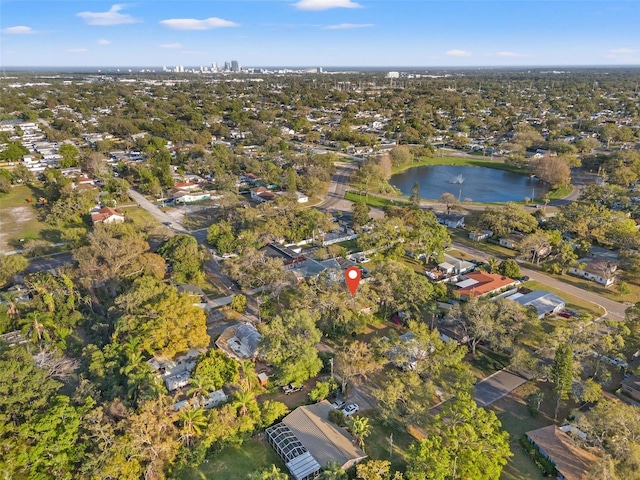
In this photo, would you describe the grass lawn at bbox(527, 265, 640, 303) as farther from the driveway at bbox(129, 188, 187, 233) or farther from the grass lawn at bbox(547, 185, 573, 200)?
the driveway at bbox(129, 188, 187, 233)

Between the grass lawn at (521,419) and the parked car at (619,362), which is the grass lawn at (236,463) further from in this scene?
the parked car at (619,362)

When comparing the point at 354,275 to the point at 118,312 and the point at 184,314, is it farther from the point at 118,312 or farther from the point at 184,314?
the point at 118,312

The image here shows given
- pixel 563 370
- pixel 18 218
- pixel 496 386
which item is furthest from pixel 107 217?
pixel 563 370

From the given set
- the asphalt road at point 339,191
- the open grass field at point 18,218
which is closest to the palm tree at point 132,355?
the open grass field at point 18,218

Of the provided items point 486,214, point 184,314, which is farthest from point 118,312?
point 486,214

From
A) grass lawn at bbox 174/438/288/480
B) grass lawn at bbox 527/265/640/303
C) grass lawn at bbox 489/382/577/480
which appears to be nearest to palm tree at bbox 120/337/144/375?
grass lawn at bbox 174/438/288/480

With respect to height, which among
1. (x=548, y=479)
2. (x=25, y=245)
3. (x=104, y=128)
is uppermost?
(x=104, y=128)

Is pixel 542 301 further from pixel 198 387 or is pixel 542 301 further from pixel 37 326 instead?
pixel 37 326
